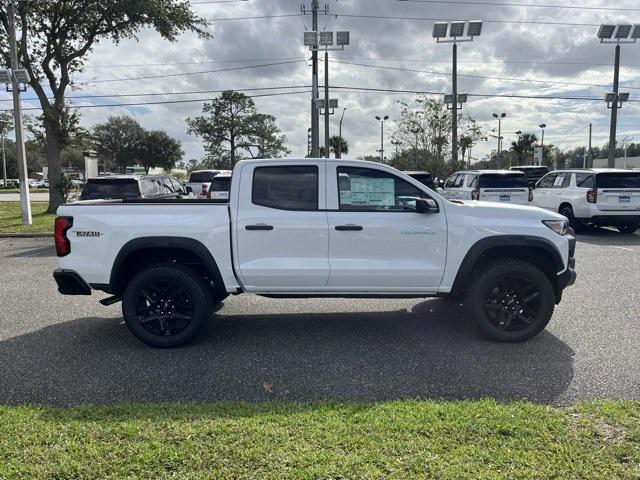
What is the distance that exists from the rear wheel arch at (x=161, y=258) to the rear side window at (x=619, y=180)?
11.0 metres

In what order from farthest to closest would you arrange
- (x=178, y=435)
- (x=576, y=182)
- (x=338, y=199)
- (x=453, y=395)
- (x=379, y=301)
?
1. (x=576, y=182)
2. (x=379, y=301)
3. (x=338, y=199)
4. (x=453, y=395)
5. (x=178, y=435)

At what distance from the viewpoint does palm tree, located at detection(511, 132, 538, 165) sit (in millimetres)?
65500

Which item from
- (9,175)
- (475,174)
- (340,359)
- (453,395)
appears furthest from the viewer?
(9,175)

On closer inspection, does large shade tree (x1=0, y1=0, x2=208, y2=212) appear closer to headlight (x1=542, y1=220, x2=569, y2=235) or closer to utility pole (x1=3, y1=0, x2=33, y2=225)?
utility pole (x1=3, y1=0, x2=33, y2=225)

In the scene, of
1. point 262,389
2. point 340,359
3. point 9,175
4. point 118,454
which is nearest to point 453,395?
point 340,359

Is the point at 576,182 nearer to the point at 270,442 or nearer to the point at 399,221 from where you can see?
the point at 399,221

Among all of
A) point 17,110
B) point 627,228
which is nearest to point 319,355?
point 627,228

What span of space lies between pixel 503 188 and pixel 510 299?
10613 mm

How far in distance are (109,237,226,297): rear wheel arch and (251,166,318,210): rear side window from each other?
0.75 meters

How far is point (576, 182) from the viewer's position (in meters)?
13.6

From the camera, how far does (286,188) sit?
5227 millimetres

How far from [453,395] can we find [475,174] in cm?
1239

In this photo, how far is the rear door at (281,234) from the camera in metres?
5.07

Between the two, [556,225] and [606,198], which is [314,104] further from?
[556,225]
